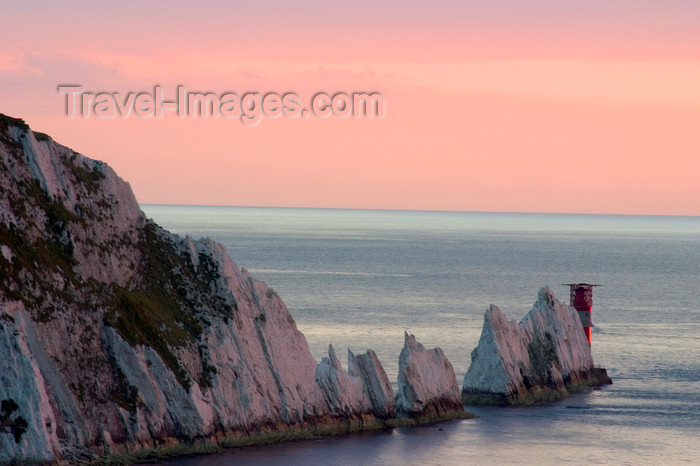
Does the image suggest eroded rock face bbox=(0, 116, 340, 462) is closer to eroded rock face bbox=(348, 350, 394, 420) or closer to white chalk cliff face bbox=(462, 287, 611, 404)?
eroded rock face bbox=(348, 350, 394, 420)

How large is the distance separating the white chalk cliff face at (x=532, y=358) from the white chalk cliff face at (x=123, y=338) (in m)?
12.7

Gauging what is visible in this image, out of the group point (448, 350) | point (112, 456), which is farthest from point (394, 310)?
point (112, 456)

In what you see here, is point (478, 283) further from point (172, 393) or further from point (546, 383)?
point (172, 393)

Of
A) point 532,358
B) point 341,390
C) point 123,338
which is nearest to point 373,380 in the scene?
point 341,390

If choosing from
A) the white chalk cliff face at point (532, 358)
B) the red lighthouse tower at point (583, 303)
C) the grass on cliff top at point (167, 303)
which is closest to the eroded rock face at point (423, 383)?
the white chalk cliff face at point (532, 358)

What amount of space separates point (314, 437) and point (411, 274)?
13636 cm

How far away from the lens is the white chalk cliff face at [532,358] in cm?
6944

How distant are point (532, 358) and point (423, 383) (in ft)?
47.2

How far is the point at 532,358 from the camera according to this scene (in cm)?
7306

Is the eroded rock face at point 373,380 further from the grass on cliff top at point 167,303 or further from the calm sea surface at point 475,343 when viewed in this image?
the grass on cliff top at point 167,303

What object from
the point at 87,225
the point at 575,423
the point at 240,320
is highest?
the point at 87,225

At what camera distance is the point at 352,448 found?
5366cm

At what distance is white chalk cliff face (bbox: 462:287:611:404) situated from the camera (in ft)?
228

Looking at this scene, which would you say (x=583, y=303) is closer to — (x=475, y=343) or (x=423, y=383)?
(x=475, y=343)
